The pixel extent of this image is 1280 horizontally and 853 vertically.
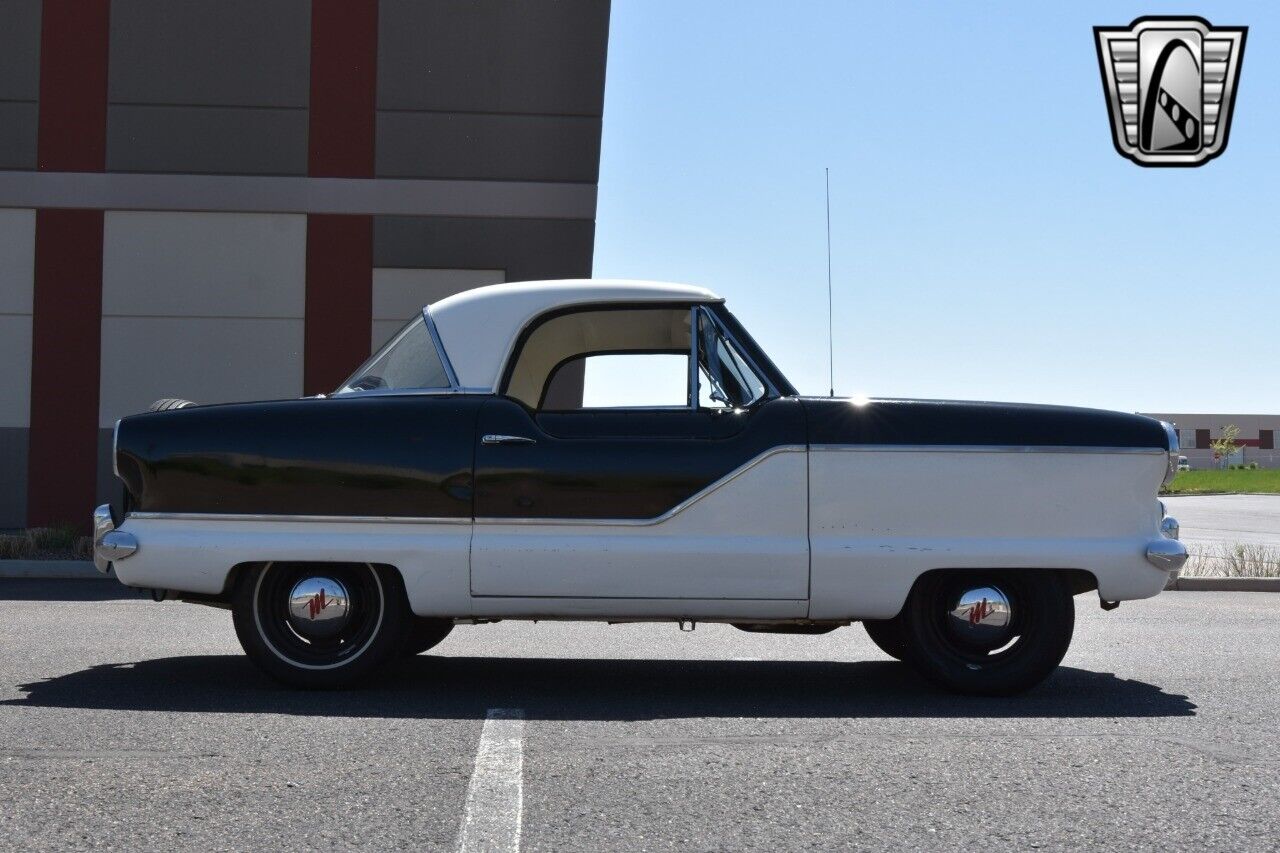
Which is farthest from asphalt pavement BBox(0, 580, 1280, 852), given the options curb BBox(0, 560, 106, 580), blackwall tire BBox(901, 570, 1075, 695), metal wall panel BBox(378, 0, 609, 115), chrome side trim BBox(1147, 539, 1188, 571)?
metal wall panel BBox(378, 0, 609, 115)

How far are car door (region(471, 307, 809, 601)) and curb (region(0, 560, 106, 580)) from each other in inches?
348

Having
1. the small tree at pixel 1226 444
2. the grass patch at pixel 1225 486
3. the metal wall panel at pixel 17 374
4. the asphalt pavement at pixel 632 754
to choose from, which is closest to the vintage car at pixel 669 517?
the asphalt pavement at pixel 632 754

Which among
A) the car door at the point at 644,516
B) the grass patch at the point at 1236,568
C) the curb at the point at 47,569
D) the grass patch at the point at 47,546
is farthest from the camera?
the grass patch at the point at 47,546

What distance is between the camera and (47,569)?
535 inches

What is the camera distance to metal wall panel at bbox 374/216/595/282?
1942 centimetres

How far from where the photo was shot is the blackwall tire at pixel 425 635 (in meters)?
6.97

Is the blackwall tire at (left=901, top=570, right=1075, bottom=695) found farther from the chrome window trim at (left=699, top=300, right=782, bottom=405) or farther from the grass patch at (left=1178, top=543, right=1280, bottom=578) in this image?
the grass patch at (left=1178, top=543, right=1280, bottom=578)

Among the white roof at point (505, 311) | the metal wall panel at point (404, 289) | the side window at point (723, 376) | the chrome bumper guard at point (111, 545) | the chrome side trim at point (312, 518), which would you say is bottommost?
A: the chrome bumper guard at point (111, 545)

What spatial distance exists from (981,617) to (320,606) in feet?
9.52

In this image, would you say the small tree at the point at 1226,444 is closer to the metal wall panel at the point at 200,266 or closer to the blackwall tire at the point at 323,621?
the metal wall panel at the point at 200,266

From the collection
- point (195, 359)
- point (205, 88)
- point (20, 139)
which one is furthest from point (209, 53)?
point (195, 359)

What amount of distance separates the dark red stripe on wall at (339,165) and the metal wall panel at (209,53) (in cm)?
32

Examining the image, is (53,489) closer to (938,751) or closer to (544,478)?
(544,478)

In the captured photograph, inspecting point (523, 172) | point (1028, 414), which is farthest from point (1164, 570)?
point (523, 172)
